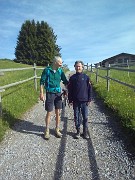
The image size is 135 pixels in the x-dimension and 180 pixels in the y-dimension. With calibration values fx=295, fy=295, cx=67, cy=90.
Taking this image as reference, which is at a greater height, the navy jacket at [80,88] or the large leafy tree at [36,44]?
the large leafy tree at [36,44]

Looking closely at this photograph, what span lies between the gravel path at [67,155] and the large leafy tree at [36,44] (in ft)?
189

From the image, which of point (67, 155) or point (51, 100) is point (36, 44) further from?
point (67, 155)

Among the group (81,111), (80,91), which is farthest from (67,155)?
(80,91)

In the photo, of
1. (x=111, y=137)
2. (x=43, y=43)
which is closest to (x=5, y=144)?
(x=111, y=137)

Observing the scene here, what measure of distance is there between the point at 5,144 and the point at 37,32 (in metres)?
65.3

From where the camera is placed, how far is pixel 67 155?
5.28m

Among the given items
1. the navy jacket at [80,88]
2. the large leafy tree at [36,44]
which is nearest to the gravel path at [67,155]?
the navy jacket at [80,88]

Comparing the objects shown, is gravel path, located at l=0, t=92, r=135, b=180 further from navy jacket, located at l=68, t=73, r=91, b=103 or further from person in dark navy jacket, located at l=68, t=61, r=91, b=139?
navy jacket, located at l=68, t=73, r=91, b=103

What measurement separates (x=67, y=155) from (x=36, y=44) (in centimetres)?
6306

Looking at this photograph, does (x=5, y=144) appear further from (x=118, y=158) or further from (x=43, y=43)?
(x=43, y=43)

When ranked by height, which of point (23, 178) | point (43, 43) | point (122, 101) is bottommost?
point (23, 178)

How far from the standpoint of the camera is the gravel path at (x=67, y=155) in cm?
453

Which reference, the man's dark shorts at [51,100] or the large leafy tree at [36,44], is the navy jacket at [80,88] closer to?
the man's dark shorts at [51,100]

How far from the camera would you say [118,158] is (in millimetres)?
5035
